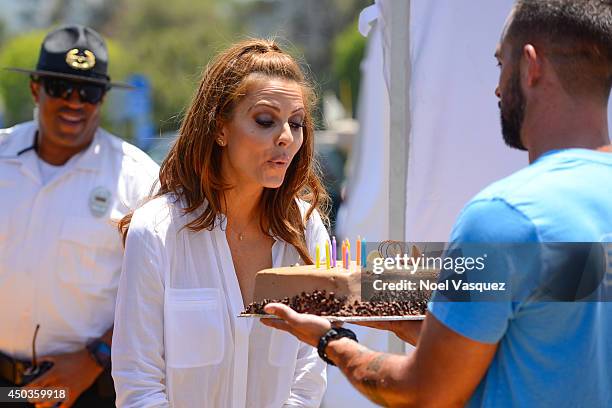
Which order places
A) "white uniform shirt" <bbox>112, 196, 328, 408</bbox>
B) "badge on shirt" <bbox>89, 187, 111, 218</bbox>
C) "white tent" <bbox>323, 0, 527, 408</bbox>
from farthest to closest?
1. "badge on shirt" <bbox>89, 187, 111, 218</bbox>
2. "white tent" <bbox>323, 0, 527, 408</bbox>
3. "white uniform shirt" <bbox>112, 196, 328, 408</bbox>

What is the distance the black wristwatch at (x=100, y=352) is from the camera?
3721 mm

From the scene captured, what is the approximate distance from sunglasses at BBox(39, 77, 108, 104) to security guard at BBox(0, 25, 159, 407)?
0.15 metres

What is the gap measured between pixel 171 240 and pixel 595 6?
1.35 meters

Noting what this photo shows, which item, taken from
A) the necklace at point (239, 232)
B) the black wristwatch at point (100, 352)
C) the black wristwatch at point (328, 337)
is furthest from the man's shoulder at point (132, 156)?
the black wristwatch at point (328, 337)

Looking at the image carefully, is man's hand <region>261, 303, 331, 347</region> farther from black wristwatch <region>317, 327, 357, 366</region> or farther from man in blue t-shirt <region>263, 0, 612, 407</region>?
man in blue t-shirt <region>263, 0, 612, 407</region>

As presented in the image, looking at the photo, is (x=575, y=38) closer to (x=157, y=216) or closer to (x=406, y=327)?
(x=406, y=327)

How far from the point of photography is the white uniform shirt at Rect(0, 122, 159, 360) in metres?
3.76

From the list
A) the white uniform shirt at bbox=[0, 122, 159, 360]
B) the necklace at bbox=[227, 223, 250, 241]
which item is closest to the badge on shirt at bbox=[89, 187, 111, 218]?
the white uniform shirt at bbox=[0, 122, 159, 360]

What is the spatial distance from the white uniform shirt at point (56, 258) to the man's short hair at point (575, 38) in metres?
2.24

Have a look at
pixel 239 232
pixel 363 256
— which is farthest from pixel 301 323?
pixel 239 232

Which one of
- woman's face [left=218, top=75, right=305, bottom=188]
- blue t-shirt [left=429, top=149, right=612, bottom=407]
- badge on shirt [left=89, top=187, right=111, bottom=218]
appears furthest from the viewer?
badge on shirt [left=89, top=187, right=111, bottom=218]

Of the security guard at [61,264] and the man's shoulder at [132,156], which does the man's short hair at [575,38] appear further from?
the man's shoulder at [132,156]

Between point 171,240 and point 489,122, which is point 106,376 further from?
point 489,122

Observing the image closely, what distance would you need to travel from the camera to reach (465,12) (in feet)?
11.9
